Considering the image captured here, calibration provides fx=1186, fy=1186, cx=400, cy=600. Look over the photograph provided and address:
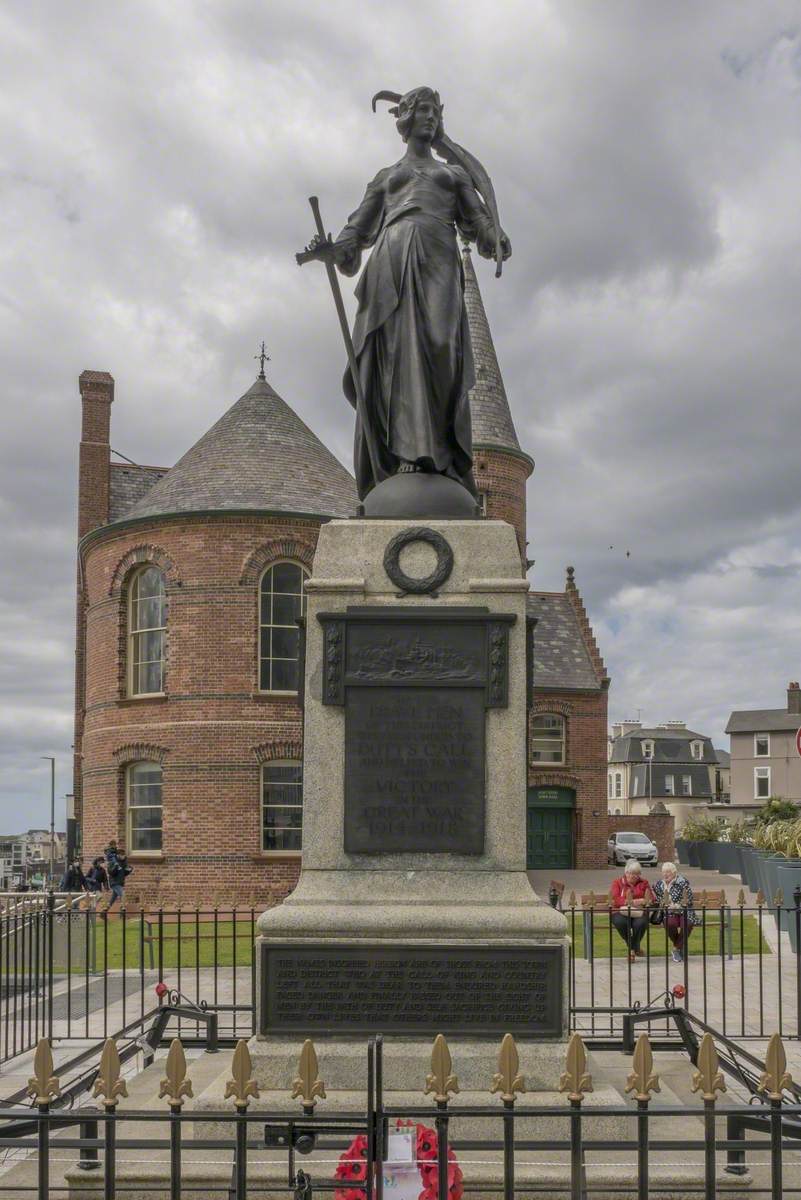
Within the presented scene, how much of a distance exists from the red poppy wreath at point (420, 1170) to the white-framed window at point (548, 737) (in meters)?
37.3

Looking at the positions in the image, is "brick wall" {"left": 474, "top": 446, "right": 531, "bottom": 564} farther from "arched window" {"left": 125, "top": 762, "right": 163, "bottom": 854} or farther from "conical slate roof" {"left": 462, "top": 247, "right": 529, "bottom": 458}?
"arched window" {"left": 125, "top": 762, "right": 163, "bottom": 854}

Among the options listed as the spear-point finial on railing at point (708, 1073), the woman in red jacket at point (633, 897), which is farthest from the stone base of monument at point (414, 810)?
the woman in red jacket at point (633, 897)

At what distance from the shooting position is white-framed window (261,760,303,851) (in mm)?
26828

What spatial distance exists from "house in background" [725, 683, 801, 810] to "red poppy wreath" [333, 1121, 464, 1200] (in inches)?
2885

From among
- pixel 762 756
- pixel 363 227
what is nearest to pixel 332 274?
pixel 363 227

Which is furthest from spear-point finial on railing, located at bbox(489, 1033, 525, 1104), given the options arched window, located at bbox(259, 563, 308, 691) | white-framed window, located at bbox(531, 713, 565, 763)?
white-framed window, located at bbox(531, 713, 565, 763)

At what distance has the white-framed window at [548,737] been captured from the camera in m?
41.6

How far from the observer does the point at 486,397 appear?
3909 centimetres

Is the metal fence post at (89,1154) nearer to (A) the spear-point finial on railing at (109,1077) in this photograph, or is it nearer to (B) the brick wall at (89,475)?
(A) the spear-point finial on railing at (109,1077)

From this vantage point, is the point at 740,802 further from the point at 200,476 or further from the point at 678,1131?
the point at 678,1131

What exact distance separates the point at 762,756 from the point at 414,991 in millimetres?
74842

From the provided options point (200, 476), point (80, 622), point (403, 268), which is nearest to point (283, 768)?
point (200, 476)

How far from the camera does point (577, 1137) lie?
13.2 feet

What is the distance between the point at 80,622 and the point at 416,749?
3278 cm
